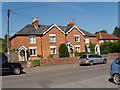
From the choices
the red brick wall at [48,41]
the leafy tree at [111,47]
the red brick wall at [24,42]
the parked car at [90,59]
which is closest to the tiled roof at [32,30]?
the red brick wall at [24,42]

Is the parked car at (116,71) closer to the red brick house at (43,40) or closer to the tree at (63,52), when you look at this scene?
the tree at (63,52)

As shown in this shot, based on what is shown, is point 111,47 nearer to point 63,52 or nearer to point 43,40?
point 63,52

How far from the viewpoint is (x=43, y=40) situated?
118 ft

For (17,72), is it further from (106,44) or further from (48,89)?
(106,44)

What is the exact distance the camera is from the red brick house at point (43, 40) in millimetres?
34375

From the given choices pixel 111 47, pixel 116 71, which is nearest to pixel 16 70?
pixel 116 71

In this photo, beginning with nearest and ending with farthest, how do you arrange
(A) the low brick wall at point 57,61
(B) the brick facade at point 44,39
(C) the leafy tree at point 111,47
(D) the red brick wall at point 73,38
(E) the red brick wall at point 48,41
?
(A) the low brick wall at point 57,61 < (B) the brick facade at point 44,39 < (E) the red brick wall at point 48,41 < (D) the red brick wall at point 73,38 < (C) the leafy tree at point 111,47

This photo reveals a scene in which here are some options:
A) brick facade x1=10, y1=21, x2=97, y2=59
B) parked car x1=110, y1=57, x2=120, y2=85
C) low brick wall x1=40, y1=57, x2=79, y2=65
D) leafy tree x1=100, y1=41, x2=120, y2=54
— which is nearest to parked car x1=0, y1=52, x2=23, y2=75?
parked car x1=110, y1=57, x2=120, y2=85

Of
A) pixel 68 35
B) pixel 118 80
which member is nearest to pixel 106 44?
pixel 68 35

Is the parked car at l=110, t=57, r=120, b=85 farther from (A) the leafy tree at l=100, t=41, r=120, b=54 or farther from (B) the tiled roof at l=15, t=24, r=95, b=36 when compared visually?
(A) the leafy tree at l=100, t=41, r=120, b=54

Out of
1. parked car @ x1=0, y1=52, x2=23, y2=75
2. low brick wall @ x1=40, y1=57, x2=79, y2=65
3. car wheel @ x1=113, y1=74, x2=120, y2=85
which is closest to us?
car wheel @ x1=113, y1=74, x2=120, y2=85

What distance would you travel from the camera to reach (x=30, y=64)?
24344 millimetres

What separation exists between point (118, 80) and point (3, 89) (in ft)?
19.9

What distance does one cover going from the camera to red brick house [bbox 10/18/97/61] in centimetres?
3438
